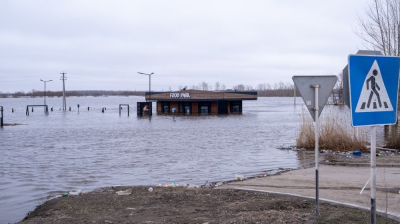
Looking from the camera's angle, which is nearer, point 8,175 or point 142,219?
point 142,219

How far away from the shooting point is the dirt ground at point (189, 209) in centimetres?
699

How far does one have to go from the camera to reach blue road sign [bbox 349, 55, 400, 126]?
15.0 ft

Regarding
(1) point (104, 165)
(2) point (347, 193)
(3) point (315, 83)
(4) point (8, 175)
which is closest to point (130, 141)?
(1) point (104, 165)

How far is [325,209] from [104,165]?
10967mm

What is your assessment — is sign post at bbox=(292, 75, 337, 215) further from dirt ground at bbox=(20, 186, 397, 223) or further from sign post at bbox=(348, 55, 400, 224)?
sign post at bbox=(348, 55, 400, 224)

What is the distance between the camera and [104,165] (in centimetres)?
1702

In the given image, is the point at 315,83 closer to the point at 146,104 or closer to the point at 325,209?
the point at 325,209

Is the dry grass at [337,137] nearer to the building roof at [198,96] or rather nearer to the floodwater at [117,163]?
the floodwater at [117,163]

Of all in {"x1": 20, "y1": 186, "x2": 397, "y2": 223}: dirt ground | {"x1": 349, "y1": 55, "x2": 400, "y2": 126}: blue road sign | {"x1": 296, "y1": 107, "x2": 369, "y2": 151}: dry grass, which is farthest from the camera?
Result: {"x1": 296, "y1": 107, "x2": 369, "y2": 151}: dry grass

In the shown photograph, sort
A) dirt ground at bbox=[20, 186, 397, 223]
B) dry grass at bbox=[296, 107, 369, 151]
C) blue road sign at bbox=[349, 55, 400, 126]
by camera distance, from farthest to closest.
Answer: dry grass at bbox=[296, 107, 369, 151]
dirt ground at bbox=[20, 186, 397, 223]
blue road sign at bbox=[349, 55, 400, 126]

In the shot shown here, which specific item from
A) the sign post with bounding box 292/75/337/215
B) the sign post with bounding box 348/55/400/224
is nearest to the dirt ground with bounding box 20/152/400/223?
the sign post with bounding box 292/75/337/215

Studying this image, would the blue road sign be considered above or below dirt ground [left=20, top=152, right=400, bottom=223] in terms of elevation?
above

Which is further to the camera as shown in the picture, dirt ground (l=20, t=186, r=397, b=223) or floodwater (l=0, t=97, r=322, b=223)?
floodwater (l=0, t=97, r=322, b=223)

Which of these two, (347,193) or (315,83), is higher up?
(315,83)
